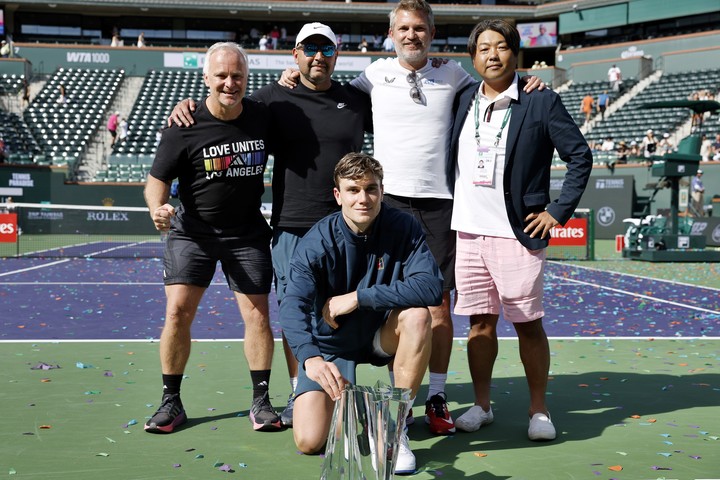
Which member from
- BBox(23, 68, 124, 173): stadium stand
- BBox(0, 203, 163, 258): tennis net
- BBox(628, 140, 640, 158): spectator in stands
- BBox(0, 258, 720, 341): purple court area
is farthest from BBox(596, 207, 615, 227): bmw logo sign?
BBox(23, 68, 124, 173): stadium stand

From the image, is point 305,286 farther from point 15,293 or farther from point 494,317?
point 15,293

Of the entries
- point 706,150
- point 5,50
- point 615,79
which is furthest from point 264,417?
point 5,50

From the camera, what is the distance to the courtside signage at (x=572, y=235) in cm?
1855

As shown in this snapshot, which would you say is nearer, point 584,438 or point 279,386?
point 584,438

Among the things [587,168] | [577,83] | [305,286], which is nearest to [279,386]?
[305,286]

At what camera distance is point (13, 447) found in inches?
158

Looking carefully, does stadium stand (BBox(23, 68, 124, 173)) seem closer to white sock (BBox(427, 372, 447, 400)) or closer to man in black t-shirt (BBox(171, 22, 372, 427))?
man in black t-shirt (BBox(171, 22, 372, 427))

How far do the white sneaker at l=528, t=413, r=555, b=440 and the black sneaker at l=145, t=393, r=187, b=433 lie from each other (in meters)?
1.91

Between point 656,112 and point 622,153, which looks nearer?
point 622,153

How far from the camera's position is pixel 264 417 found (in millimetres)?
4453

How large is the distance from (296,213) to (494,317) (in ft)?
4.20

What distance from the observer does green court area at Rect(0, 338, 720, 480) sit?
12.4 ft

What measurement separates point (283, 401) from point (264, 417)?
66 cm

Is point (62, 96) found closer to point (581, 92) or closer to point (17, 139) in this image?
point (17, 139)
